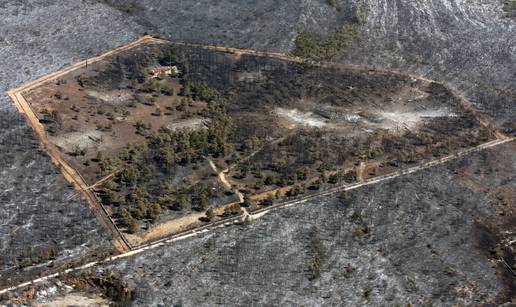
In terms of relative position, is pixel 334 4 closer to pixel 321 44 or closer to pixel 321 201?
pixel 321 44

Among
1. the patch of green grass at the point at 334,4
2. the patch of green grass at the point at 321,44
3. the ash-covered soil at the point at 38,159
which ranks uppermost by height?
the patch of green grass at the point at 334,4

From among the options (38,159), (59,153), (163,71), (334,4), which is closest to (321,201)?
(59,153)

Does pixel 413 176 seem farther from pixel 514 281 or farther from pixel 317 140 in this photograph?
pixel 514 281

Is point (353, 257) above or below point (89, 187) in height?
above

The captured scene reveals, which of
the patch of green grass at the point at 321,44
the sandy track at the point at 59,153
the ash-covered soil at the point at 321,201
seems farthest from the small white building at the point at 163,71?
the patch of green grass at the point at 321,44

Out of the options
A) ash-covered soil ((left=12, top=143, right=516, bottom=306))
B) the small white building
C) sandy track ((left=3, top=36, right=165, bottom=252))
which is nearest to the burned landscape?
the small white building

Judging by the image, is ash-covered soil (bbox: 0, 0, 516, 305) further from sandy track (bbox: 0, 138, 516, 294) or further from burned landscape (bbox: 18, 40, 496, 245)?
burned landscape (bbox: 18, 40, 496, 245)

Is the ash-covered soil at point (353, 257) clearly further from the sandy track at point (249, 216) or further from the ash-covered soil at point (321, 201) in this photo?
the sandy track at point (249, 216)
